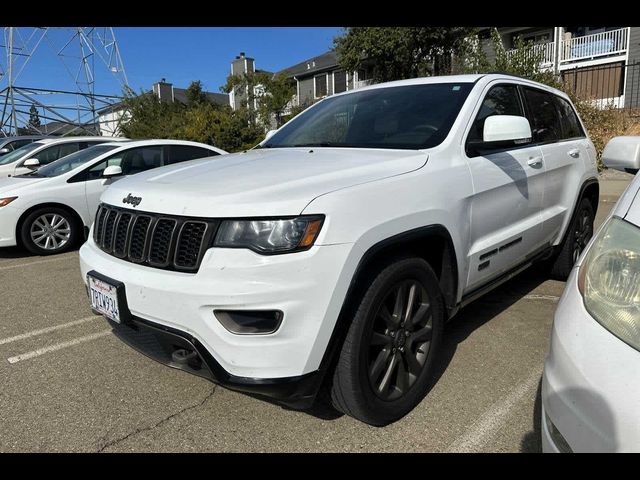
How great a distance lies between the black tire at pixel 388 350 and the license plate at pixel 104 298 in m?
1.07

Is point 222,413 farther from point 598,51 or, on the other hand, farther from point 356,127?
point 598,51

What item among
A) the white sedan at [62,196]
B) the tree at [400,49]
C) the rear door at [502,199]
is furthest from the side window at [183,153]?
the tree at [400,49]

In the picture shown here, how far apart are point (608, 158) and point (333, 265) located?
197 cm

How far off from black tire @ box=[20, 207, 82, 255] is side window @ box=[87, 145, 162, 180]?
0.63 m

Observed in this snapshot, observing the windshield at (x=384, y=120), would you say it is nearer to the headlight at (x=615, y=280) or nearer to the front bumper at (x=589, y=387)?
the headlight at (x=615, y=280)

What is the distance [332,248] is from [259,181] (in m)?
0.51

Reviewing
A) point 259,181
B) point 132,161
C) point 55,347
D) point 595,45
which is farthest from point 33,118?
point 259,181

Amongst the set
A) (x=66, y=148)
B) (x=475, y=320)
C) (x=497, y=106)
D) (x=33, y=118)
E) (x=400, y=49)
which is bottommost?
(x=475, y=320)

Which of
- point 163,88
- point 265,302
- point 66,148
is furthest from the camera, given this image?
point 163,88

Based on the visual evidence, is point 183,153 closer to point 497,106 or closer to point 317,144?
point 317,144

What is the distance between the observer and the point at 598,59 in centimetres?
2294

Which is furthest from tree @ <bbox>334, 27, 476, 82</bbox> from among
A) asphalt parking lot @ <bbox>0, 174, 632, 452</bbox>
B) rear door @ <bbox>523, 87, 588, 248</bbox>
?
asphalt parking lot @ <bbox>0, 174, 632, 452</bbox>
